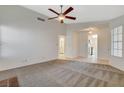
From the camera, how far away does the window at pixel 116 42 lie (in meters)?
5.47

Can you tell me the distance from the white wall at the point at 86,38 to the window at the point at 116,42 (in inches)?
64.6

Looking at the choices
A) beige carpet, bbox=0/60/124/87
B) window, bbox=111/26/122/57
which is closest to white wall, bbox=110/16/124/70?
window, bbox=111/26/122/57

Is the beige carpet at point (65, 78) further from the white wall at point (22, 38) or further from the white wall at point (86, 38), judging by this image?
the white wall at point (86, 38)

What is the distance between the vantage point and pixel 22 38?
18.2 ft

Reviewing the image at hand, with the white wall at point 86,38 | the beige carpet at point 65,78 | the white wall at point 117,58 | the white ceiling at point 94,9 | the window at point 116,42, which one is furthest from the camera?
the white wall at point 86,38

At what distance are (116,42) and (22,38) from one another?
5.11 m

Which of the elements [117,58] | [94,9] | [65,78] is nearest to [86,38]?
[117,58]

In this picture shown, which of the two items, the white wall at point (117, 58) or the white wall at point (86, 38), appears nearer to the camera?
the white wall at point (117, 58)

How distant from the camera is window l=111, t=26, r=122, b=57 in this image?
5.47 meters

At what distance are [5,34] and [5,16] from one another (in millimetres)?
813

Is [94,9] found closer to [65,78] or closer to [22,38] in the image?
[65,78]

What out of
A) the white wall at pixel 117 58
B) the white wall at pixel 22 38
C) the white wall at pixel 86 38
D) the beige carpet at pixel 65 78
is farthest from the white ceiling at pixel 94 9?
the beige carpet at pixel 65 78
